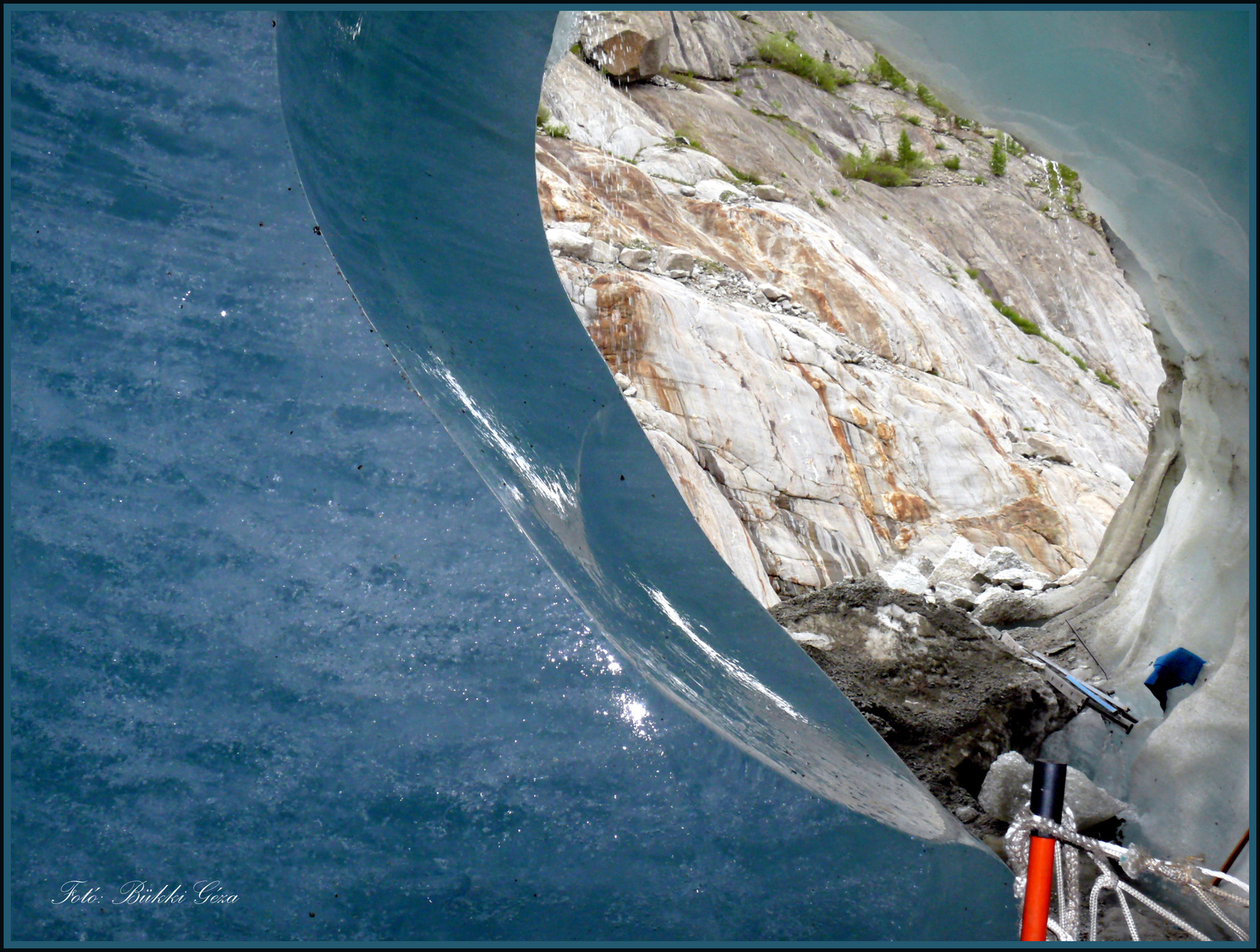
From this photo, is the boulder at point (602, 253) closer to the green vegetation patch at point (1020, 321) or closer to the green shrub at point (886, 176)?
the green vegetation patch at point (1020, 321)

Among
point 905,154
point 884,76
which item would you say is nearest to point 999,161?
point 905,154

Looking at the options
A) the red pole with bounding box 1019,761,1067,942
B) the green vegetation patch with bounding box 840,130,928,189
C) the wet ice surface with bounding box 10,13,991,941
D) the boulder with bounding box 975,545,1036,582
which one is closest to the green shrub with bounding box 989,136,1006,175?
the green vegetation patch with bounding box 840,130,928,189

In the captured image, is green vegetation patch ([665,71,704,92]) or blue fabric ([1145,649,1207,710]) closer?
blue fabric ([1145,649,1207,710])

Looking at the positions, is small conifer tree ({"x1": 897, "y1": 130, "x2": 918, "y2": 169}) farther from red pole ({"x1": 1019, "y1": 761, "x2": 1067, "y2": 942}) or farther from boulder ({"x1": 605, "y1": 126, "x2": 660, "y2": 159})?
red pole ({"x1": 1019, "y1": 761, "x2": 1067, "y2": 942})

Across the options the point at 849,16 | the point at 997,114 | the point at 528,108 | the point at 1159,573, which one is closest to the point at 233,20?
the point at 528,108

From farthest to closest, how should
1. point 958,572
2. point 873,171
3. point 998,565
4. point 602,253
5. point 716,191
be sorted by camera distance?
1. point 873,171
2. point 716,191
3. point 602,253
4. point 958,572
5. point 998,565

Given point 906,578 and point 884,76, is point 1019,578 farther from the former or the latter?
point 884,76

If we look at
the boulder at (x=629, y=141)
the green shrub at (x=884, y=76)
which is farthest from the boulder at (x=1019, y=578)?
the green shrub at (x=884, y=76)
